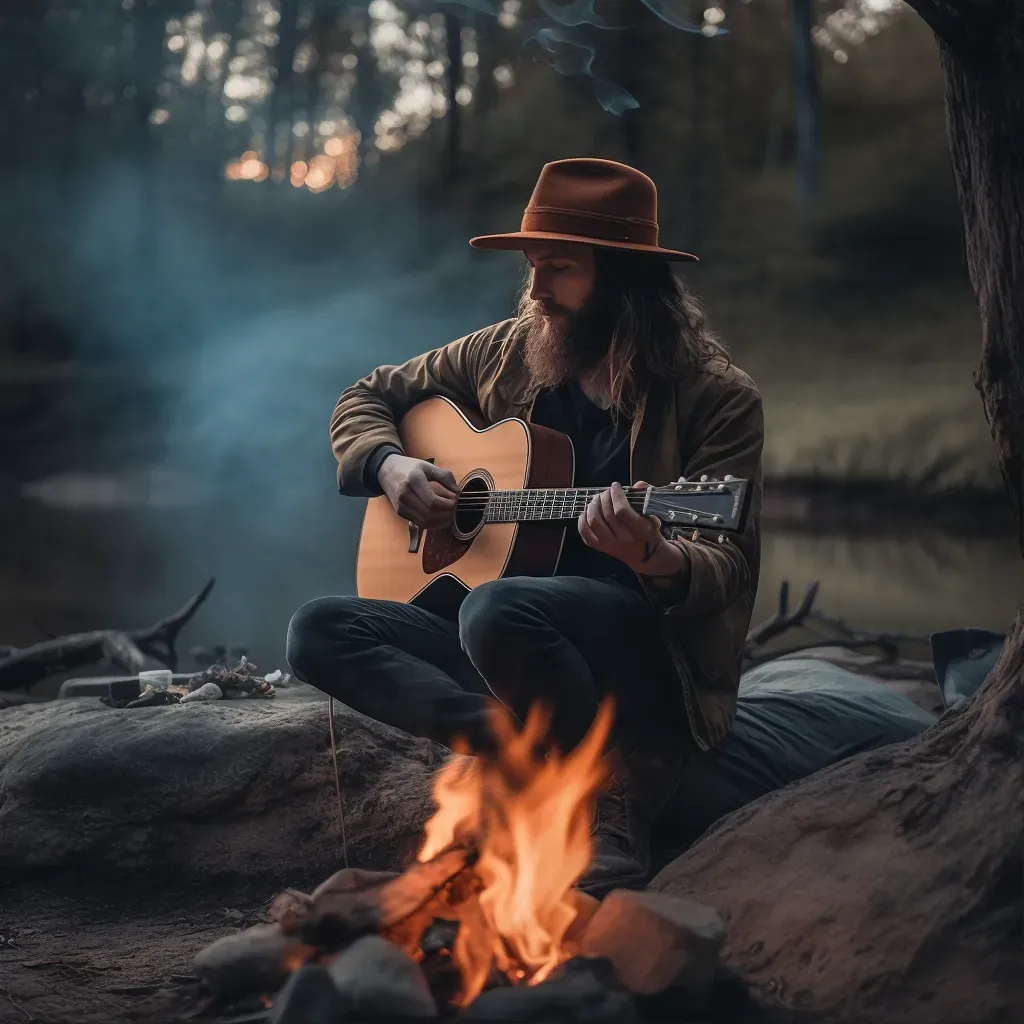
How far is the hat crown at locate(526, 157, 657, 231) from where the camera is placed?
9.53 ft

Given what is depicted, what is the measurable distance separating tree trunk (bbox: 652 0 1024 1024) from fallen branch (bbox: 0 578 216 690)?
316 centimetres

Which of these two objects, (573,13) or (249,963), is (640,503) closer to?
(249,963)

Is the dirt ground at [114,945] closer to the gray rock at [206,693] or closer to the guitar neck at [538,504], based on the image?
the gray rock at [206,693]

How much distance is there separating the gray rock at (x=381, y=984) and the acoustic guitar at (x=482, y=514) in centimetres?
98

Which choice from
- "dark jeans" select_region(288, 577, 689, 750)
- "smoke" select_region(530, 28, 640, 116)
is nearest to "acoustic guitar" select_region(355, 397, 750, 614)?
"dark jeans" select_region(288, 577, 689, 750)

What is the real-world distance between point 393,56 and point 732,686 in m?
6.78

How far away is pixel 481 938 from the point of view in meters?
2.22

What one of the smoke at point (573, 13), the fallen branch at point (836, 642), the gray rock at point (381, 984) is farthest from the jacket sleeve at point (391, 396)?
the smoke at point (573, 13)

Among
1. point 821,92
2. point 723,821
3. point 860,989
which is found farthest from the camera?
point 821,92

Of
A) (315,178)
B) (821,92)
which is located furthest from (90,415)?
(821,92)

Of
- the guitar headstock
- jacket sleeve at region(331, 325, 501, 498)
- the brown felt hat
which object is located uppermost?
the brown felt hat

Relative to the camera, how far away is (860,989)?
Answer: 206 cm

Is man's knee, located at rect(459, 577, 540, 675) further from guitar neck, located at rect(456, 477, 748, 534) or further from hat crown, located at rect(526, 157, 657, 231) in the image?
hat crown, located at rect(526, 157, 657, 231)

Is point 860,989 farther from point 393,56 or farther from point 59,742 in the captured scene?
point 393,56
